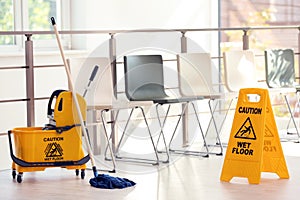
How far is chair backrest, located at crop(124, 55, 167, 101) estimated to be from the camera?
601cm

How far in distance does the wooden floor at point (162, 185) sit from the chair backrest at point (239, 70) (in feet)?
3.37

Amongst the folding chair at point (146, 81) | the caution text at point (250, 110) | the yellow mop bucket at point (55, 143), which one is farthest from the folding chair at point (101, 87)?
the caution text at point (250, 110)

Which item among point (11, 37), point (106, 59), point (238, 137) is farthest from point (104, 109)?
point (11, 37)

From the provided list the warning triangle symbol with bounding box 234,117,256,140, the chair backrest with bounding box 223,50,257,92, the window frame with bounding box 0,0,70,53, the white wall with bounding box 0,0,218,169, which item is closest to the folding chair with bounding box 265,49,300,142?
the chair backrest with bounding box 223,50,257,92

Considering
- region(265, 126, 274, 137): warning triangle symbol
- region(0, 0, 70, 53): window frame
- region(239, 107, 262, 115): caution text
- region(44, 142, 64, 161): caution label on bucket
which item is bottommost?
region(44, 142, 64, 161): caution label on bucket

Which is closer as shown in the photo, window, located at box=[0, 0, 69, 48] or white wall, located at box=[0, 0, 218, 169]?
white wall, located at box=[0, 0, 218, 169]

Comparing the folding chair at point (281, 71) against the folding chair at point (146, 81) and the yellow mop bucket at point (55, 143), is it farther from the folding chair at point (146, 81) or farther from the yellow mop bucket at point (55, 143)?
the yellow mop bucket at point (55, 143)

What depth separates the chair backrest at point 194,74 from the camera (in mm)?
6375

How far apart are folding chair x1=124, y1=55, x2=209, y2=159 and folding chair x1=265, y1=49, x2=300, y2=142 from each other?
114cm

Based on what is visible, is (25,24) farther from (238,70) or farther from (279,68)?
(279,68)

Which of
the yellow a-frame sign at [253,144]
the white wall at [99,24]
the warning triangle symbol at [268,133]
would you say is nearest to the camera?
the yellow a-frame sign at [253,144]

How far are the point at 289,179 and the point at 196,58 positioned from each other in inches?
61.5

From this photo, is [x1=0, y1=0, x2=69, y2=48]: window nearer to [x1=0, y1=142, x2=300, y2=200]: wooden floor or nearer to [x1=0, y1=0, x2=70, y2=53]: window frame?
[x1=0, y1=0, x2=70, y2=53]: window frame

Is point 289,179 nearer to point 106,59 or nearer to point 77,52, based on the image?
point 106,59
